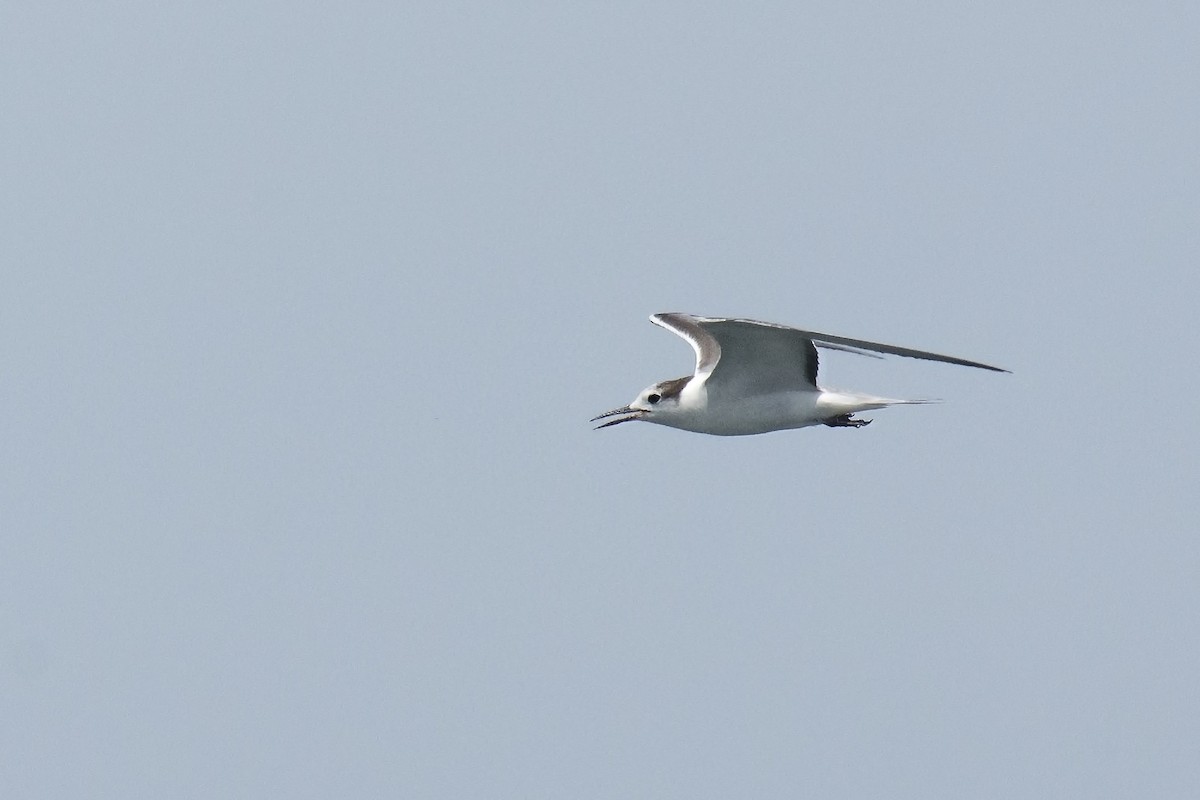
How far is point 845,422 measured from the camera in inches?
682

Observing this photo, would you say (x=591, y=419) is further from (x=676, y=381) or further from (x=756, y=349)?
(x=756, y=349)

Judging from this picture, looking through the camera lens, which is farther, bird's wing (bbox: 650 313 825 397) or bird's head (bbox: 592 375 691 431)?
bird's head (bbox: 592 375 691 431)

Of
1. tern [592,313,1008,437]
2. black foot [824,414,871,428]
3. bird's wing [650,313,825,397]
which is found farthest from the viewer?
black foot [824,414,871,428]

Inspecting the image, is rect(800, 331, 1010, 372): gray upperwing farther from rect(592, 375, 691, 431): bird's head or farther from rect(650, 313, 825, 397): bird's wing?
rect(592, 375, 691, 431): bird's head

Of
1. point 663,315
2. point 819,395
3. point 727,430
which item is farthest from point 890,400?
point 663,315

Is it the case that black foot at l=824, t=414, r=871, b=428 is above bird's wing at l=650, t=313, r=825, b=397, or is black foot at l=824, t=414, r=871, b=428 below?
below

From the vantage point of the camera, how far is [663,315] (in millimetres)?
19375

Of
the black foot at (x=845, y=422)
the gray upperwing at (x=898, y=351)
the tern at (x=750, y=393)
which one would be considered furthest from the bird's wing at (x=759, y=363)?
the gray upperwing at (x=898, y=351)

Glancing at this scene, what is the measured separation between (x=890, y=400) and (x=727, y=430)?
212 cm

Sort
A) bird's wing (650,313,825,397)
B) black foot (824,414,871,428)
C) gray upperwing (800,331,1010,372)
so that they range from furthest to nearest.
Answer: black foot (824,414,871,428) < bird's wing (650,313,825,397) < gray upperwing (800,331,1010,372)

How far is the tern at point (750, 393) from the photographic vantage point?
16047mm

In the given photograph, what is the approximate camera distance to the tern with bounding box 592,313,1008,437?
1605cm

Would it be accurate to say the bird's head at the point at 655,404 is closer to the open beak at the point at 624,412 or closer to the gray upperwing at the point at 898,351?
the open beak at the point at 624,412

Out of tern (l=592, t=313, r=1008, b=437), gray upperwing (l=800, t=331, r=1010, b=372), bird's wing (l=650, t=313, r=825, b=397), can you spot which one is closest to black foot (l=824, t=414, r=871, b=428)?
tern (l=592, t=313, r=1008, b=437)
